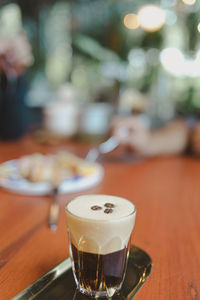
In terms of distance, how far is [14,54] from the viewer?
145cm

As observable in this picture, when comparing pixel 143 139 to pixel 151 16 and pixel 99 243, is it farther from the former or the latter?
pixel 151 16

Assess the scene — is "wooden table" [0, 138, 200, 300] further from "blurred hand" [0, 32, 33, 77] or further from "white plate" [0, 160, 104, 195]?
"blurred hand" [0, 32, 33, 77]

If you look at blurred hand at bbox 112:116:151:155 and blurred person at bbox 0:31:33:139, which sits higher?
blurred person at bbox 0:31:33:139

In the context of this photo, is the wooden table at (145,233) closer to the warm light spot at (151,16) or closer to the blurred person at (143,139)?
the blurred person at (143,139)

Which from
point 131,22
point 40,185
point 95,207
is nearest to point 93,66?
point 131,22

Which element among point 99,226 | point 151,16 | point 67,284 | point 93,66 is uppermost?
point 151,16

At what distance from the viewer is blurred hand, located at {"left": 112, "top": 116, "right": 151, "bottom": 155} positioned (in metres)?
1.58

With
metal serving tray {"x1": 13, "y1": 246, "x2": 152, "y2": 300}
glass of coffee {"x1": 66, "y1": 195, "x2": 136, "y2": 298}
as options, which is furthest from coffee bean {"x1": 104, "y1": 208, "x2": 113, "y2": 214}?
metal serving tray {"x1": 13, "y1": 246, "x2": 152, "y2": 300}

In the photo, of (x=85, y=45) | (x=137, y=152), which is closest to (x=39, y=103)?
(x=85, y=45)

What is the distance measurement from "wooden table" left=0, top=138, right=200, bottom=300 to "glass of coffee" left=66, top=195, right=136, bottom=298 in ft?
0.20

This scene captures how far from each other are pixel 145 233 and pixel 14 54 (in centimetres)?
118

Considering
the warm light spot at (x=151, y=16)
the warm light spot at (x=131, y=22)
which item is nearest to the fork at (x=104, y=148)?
the warm light spot at (x=151, y=16)

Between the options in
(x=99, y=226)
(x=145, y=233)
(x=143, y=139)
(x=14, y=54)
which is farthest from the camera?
(x=143, y=139)

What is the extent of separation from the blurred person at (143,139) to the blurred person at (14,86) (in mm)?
626
